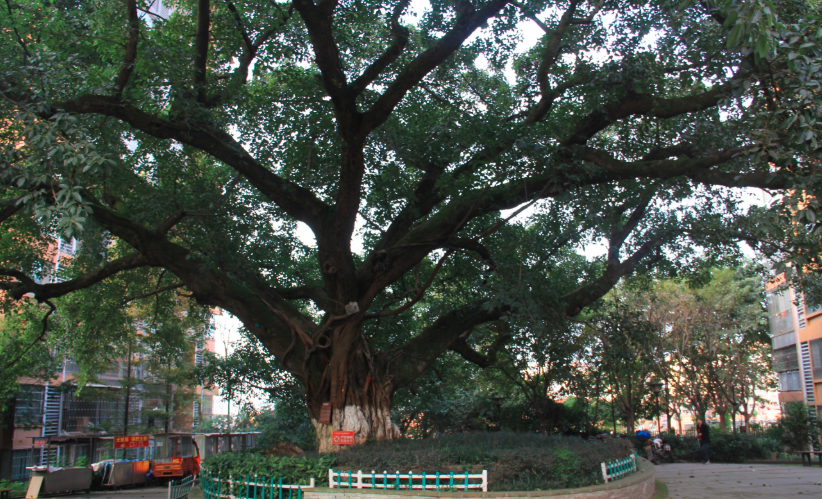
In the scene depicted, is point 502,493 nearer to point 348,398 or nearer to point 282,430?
point 348,398

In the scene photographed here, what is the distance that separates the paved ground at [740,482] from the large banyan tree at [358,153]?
12.7 feet

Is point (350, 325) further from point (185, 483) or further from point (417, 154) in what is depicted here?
point (185, 483)

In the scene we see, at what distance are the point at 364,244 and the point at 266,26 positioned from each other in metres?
5.90

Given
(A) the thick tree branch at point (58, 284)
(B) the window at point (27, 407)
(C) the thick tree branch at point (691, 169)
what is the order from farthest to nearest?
(B) the window at point (27, 407)
(A) the thick tree branch at point (58, 284)
(C) the thick tree branch at point (691, 169)

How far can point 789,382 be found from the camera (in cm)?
2572

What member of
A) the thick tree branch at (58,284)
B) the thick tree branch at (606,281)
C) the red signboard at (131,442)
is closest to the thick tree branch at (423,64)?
the thick tree branch at (58,284)

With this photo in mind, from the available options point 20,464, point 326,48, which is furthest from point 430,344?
point 20,464

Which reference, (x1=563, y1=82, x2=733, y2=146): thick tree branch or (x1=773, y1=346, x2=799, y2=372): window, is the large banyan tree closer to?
(x1=563, y1=82, x2=733, y2=146): thick tree branch

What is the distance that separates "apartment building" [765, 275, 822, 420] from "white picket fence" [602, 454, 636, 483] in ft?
52.5

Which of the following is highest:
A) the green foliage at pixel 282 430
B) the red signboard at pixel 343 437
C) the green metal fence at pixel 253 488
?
the red signboard at pixel 343 437

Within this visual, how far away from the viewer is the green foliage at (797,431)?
57.3 ft

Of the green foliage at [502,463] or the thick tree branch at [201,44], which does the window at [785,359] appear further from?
the thick tree branch at [201,44]

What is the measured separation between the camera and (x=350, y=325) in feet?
30.0

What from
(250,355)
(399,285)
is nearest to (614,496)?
(399,285)
